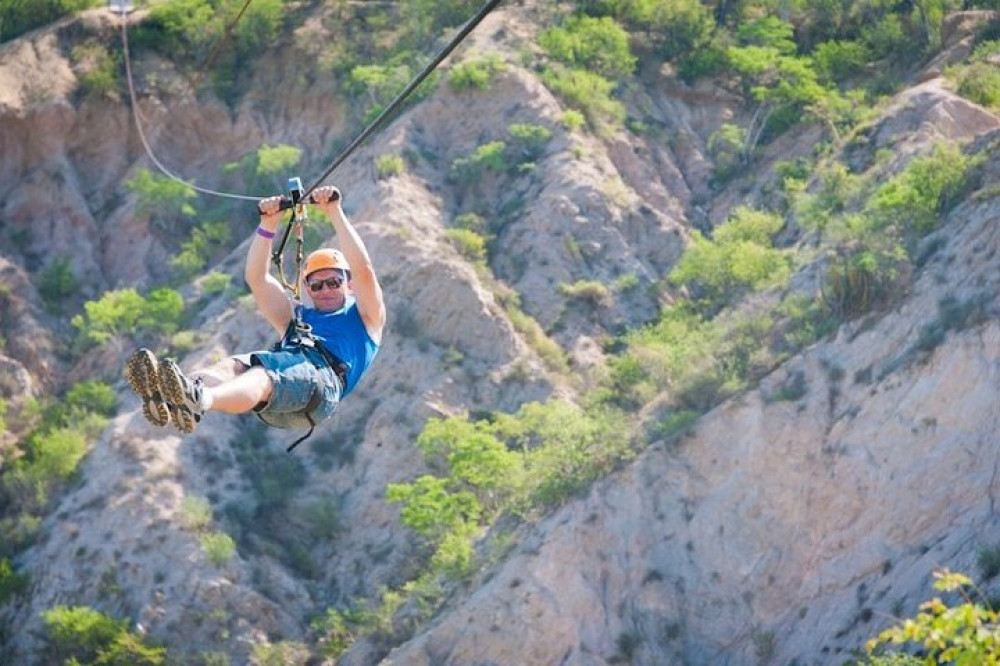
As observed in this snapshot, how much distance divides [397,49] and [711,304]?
1332cm

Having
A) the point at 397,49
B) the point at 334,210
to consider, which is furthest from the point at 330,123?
the point at 334,210

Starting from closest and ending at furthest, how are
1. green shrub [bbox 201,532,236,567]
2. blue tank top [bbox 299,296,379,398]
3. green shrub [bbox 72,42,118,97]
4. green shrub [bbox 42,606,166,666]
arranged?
blue tank top [bbox 299,296,379,398] → green shrub [bbox 42,606,166,666] → green shrub [bbox 201,532,236,567] → green shrub [bbox 72,42,118,97]

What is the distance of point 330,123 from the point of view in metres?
45.8

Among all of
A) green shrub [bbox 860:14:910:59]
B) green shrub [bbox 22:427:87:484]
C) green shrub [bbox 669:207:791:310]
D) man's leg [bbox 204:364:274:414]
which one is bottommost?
green shrub [bbox 22:427:87:484]

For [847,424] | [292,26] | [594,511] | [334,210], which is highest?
[334,210]

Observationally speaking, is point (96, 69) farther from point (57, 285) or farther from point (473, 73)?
point (473, 73)

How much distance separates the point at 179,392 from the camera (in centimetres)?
1314

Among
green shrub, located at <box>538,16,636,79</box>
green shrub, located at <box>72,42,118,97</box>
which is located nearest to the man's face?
green shrub, located at <box>538,16,636,79</box>

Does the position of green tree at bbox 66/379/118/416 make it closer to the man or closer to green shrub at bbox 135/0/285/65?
green shrub at bbox 135/0/285/65

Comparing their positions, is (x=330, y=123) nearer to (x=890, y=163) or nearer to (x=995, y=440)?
(x=890, y=163)

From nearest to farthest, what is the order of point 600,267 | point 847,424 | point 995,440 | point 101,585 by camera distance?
point 995,440
point 847,424
point 101,585
point 600,267

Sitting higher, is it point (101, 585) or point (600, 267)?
point (600, 267)

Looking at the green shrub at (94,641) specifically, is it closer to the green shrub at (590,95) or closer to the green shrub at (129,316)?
the green shrub at (129,316)

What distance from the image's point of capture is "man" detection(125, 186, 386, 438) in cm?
1333
